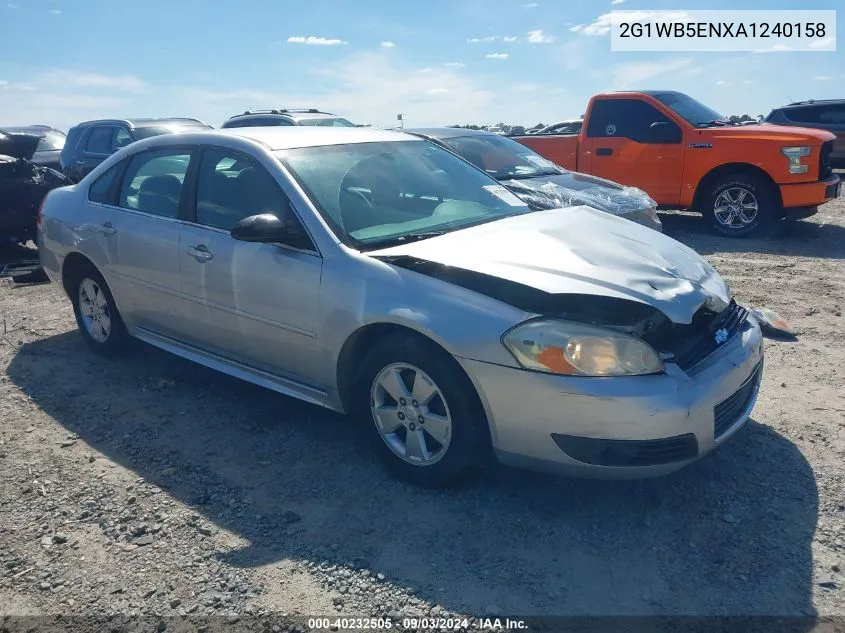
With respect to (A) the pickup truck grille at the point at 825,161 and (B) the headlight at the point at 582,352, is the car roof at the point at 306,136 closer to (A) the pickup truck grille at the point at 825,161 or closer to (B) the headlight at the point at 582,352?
(B) the headlight at the point at 582,352

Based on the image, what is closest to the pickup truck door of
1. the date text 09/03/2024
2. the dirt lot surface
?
the dirt lot surface

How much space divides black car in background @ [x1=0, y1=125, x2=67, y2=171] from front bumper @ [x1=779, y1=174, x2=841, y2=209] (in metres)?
12.6

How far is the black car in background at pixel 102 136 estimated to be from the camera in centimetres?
1202

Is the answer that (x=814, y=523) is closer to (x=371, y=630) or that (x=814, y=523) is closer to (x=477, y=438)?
(x=477, y=438)

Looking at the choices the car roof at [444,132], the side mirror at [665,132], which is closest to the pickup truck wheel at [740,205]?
the side mirror at [665,132]

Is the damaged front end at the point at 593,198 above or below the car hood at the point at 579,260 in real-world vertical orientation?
above

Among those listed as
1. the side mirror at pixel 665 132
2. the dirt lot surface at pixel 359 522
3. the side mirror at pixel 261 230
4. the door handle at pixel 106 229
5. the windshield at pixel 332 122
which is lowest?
the dirt lot surface at pixel 359 522

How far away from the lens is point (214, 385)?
15.6ft

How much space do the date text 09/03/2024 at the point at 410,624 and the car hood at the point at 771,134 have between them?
320 inches

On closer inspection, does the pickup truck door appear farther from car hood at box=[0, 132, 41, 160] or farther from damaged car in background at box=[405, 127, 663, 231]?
car hood at box=[0, 132, 41, 160]

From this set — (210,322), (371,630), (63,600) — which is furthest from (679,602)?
(210,322)

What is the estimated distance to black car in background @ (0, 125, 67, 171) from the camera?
47.2ft

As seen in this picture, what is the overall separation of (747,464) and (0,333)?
5.75 m

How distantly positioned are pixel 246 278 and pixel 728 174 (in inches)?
291
